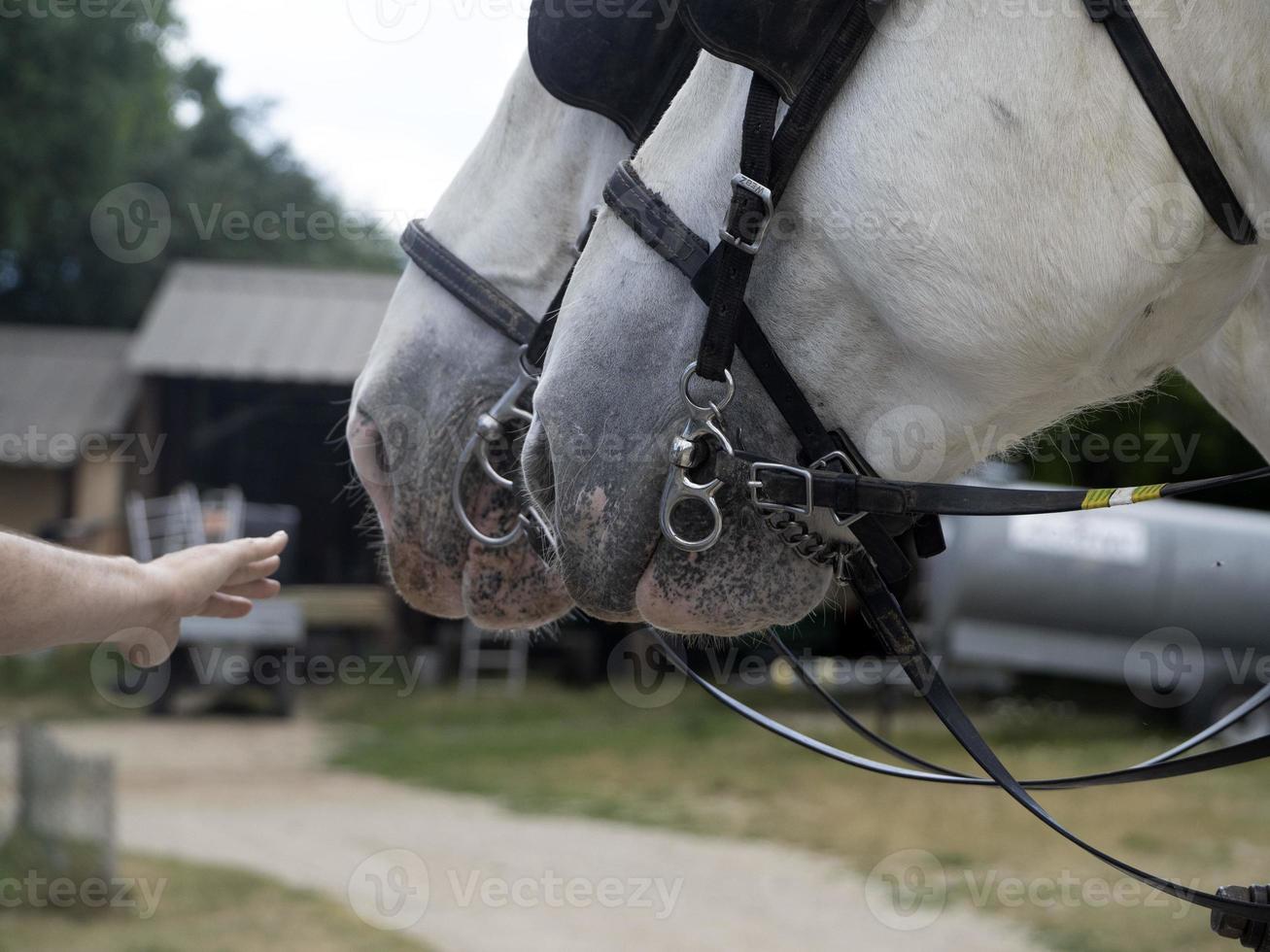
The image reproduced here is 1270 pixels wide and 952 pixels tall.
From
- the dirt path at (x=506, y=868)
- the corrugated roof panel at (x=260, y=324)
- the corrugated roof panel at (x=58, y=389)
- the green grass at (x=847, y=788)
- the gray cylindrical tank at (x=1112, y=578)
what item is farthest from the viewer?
the corrugated roof panel at (x=58, y=389)

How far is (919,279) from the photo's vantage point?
132 cm

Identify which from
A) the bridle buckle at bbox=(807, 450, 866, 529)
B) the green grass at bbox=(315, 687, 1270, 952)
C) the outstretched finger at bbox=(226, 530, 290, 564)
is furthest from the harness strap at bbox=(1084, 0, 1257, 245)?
the green grass at bbox=(315, 687, 1270, 952)

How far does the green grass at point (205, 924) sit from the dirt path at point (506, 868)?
20 centimetres

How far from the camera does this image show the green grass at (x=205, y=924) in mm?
5496

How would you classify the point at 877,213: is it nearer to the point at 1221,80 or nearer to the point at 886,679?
the point at 1221,80

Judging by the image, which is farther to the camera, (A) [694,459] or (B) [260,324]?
(B) [260,324]

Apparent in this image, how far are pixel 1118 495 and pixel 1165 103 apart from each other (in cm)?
50

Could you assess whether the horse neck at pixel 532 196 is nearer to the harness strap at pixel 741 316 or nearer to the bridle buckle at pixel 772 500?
the harness strap at pixel 741 316

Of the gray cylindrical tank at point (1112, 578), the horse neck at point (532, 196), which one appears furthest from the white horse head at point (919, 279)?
the gray cylindrical tank at point (1112, 578)

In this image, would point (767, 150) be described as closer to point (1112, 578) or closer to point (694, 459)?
point (694, 459)

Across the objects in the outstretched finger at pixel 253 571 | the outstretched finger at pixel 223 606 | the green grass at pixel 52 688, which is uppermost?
the outstretched finger at pixel 253 571

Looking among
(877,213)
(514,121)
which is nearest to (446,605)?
(514,121)

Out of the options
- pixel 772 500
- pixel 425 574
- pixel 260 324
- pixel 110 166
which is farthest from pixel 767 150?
pixel 110 166

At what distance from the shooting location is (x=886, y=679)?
426 inches
